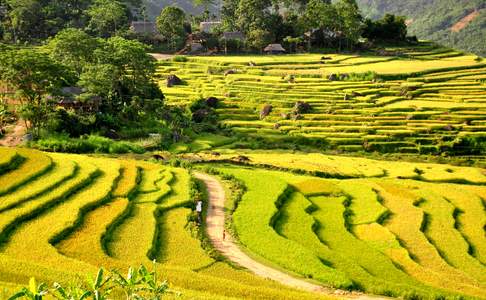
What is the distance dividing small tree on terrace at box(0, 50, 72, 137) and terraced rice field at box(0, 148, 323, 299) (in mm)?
7770

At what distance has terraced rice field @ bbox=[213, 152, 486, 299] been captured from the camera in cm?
1551

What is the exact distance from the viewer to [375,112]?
40250 millimetres

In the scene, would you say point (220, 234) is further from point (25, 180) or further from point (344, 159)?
point (344, 159)

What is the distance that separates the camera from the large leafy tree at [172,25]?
61344 millimetres

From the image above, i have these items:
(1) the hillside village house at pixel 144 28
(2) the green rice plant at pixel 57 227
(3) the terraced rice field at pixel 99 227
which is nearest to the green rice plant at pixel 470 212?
(3) the terraced rice field at pixel 99 227

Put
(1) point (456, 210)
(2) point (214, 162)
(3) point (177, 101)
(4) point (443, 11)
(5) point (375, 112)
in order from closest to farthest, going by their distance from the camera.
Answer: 1. (1) point (456, 210)
2. (2) point (214, 162)
3. (5) point (375, 112)
4. (3) point (177, 101)
5. (4) point (443, 11)

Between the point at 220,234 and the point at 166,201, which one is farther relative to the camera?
the point at 166,201

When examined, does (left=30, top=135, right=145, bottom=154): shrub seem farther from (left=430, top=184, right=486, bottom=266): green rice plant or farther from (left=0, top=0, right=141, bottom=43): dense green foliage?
(left=0, top=0, right=141, bottom=43): dense green foliage

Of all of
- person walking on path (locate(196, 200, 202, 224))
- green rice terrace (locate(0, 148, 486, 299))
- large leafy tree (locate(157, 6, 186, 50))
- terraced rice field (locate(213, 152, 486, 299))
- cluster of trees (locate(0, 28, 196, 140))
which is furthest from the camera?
large leafy tree (locate(157, 6, 186, 50))

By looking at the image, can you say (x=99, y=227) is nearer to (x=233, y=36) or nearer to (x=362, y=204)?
(x=362, y=204)

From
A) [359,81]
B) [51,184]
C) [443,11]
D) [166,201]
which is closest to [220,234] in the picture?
[166,201]

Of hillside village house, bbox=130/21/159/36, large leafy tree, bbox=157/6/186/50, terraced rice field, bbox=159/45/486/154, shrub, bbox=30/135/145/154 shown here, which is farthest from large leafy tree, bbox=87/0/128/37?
shrub, bbox=30/135/145/154

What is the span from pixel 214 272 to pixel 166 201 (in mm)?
6518

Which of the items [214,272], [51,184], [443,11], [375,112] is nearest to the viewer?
[214,272]
